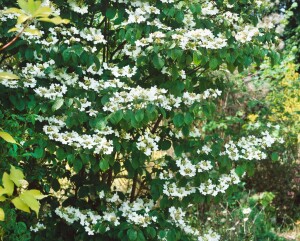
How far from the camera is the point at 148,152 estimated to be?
9.21ft

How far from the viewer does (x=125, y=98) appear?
2.67 m

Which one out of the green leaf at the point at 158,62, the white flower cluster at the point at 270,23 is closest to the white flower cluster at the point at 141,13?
the green leaf at the point at 158,62

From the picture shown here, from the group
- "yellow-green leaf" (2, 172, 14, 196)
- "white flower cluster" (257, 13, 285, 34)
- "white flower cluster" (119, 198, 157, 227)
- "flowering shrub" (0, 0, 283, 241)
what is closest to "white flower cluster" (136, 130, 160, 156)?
"flowering shrub" (0, 0, 283, 241)

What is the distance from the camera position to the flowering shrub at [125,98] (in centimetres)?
267

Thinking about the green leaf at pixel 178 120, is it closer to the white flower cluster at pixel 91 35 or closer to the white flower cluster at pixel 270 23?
the white flower cluster at pixel 91 35

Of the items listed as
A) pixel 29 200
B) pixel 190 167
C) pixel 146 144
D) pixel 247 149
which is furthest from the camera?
pixel 247 149

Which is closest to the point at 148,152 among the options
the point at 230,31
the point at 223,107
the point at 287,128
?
the point at 230,31

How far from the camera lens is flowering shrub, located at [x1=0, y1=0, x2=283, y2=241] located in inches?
105

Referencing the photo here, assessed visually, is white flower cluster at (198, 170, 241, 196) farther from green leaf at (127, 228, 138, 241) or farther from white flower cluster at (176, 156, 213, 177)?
green leaf at (127, 228, 138, 241)

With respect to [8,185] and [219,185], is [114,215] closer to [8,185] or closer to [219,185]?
[219,185]

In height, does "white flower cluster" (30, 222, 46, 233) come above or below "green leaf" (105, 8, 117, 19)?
below

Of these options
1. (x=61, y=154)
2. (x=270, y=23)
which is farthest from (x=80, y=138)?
(x=270, y=23)

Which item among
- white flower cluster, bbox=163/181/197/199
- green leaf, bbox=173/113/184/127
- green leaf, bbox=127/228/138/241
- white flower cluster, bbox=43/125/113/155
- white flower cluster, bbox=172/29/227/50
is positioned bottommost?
green leaf, bbox=127/228/138/241

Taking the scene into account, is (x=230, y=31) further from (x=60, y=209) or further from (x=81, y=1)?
(x=60, y=209)
